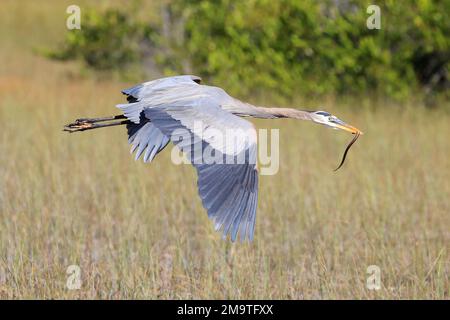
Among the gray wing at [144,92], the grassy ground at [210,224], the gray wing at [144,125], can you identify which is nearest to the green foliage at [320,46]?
the grassy ground at [210,224]

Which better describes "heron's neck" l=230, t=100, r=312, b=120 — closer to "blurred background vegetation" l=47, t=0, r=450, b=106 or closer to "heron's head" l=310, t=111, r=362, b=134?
"heron's head" l=310, t=111, r=362, b=134

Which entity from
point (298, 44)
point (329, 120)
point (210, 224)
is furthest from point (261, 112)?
point (298, 44)

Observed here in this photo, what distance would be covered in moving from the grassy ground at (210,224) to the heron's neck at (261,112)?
0.72 metres

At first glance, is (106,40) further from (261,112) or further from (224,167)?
(224,167)

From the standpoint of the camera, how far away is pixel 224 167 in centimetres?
378

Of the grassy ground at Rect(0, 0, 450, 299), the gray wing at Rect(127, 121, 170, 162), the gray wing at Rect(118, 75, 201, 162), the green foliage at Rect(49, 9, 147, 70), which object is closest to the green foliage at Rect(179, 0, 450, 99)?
the grassy ground at Rect(0, 0, 450, 299)

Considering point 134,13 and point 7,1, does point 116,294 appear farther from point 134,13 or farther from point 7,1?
point 7,1

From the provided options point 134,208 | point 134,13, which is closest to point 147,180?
point 134,208

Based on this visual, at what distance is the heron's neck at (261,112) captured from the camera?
450cm

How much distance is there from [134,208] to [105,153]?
175 centimetres

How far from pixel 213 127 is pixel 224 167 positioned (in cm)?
25

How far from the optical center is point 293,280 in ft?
15.0

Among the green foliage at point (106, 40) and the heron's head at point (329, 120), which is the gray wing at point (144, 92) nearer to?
the heron's head at point (329, 120)

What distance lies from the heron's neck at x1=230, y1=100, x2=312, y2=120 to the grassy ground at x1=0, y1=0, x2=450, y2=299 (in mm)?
722
